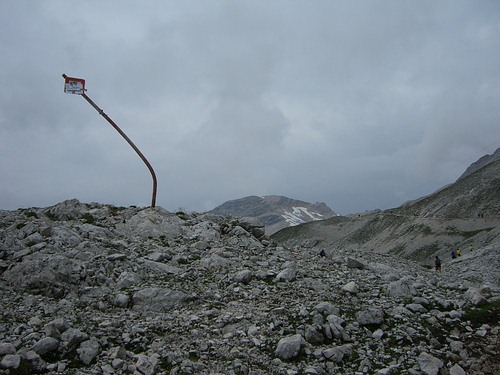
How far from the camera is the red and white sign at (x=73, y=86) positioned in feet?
72.6

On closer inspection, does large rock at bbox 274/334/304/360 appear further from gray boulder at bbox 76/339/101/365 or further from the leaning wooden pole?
the leaning wooden pole

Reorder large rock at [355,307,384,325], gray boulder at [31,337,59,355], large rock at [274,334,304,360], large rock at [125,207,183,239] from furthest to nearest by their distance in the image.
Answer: large rock at [125,207,183,239] < large rock at [355,307,384,325] < large rock at [274,334,304,360] < gray boulder at [31,337,59,355]

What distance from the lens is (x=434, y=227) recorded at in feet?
275

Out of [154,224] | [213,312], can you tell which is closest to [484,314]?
[213,312]

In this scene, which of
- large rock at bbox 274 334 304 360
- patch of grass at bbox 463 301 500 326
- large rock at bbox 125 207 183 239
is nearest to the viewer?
large rock at bbox 274 334 304 360

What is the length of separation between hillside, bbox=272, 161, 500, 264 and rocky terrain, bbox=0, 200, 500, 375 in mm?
54431

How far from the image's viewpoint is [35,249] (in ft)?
49.0

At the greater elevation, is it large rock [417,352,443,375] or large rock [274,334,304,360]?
large rock [274,334,304,360]

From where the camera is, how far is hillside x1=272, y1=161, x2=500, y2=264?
7044 cm

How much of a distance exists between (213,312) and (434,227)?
84.0m

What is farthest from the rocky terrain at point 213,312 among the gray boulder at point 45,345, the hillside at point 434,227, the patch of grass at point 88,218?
the hillside at point 434,227

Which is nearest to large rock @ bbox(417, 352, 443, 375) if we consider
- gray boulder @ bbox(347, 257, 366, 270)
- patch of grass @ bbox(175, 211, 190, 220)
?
gray boulder @ bbox(347, 257, 366, 270)

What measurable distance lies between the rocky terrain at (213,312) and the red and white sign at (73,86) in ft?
27.0

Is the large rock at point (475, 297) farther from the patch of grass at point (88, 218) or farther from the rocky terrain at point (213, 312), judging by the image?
the patch of grass at point (88, 218)
